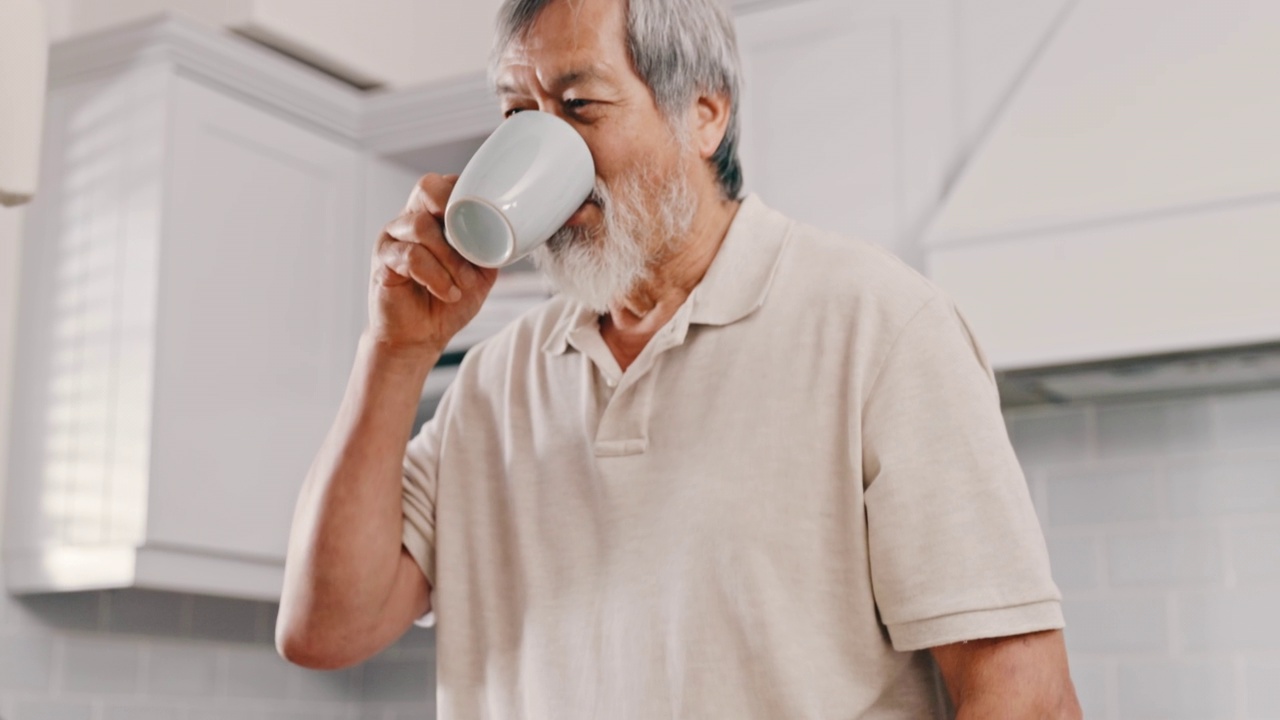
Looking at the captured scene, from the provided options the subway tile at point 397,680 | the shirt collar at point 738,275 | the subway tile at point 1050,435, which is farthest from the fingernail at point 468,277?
the subway tile at point 397,680

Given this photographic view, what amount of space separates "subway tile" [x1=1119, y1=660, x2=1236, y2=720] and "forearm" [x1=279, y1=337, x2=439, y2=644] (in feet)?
3.97

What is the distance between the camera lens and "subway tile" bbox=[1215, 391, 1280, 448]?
1821 millimetres

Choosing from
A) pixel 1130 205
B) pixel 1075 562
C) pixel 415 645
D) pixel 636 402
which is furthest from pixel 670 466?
pixel 415 645

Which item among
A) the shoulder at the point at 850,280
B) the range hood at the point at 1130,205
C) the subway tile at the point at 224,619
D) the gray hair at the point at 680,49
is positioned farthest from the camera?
the subway tile at the point at 224,619

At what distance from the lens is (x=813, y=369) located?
3.09ft

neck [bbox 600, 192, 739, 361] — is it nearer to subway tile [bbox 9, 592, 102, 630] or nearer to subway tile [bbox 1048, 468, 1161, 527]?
subway tile [bbox 1048, 468, 1161, 527]

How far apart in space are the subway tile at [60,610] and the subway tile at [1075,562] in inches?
57.0

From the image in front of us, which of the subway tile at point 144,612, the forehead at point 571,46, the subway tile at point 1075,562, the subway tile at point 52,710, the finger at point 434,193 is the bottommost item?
the subway tile at point 52,710

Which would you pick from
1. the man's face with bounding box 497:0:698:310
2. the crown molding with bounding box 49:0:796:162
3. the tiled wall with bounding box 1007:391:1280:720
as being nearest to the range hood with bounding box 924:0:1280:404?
the tiled wall with bounding box 1007:391:1280:720

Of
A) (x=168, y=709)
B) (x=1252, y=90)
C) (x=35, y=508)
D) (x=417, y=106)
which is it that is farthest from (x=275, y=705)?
(x=1252, y=90)

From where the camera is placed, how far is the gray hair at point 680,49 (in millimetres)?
1032

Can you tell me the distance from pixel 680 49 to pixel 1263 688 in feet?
4.09

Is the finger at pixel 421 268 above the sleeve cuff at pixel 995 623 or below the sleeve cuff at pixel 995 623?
above

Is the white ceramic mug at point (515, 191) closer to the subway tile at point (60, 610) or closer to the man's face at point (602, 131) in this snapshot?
the man's face at point (602, 131)
